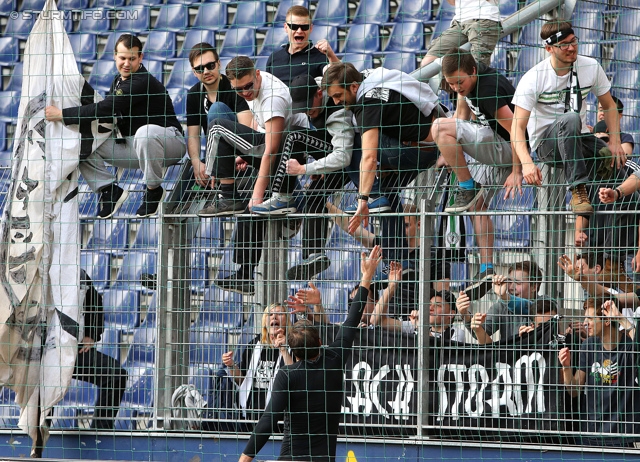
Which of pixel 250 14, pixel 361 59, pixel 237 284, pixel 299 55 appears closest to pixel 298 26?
pixel 299 55

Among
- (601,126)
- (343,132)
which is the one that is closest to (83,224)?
(343,132)

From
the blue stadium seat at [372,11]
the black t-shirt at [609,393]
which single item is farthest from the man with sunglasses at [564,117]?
the blue stadium seat at [372,11]

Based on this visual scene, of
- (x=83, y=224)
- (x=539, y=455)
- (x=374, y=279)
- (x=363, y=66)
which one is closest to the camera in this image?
(x=539, y=455)

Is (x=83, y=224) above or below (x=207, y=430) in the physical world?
above

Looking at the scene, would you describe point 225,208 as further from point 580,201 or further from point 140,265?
point 580,201

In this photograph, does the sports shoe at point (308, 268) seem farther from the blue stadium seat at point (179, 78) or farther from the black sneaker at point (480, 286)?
the blue stadium seat at point (179, 78)

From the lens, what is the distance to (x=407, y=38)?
32.5ft

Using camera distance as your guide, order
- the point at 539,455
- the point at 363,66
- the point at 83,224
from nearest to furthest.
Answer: the point at 539,455
the point at 83,224
the point at 363,66

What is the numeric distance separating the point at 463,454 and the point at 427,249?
45.2 inches

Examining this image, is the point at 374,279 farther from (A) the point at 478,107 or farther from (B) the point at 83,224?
(B) the point at 83,224

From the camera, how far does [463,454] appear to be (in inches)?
227

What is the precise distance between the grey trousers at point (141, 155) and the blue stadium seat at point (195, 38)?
3618 mm

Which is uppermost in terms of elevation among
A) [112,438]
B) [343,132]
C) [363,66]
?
[363,66]

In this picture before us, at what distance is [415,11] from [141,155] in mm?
4164
